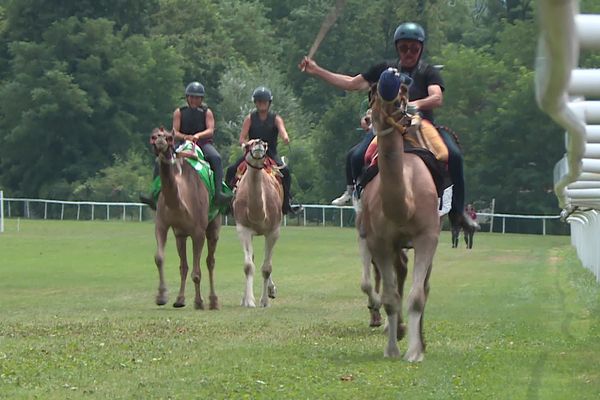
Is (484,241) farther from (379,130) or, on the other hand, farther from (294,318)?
(379,130)

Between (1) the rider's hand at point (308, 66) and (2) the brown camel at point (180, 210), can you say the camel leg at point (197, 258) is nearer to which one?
(2) the brown camel at point (180, 210)

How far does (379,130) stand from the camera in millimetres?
12328

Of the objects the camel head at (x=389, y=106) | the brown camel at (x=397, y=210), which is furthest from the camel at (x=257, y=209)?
the camel head at (x=389, y=106)

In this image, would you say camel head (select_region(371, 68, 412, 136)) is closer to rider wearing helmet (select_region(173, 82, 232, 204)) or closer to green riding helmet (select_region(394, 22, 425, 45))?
green riding helmet (select_region(394, 22, 425, 45))

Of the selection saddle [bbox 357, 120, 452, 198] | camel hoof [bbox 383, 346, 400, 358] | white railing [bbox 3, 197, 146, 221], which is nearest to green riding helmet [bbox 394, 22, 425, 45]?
saddle [bbox 357, 120, 452, 198]

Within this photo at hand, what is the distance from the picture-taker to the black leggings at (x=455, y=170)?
1416 centimetres

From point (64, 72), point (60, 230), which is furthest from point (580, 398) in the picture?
point (64, 72)

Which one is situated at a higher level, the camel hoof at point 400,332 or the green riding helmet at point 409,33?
the green riding helmet at point 409,33

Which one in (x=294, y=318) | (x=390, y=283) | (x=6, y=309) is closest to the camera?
(x=390, y=283)

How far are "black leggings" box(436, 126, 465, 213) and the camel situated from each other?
23.4 feet

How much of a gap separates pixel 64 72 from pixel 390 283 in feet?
253

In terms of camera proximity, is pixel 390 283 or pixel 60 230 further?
pixel 60 230

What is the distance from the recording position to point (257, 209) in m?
22.1

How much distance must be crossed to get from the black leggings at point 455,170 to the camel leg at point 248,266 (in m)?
7.13
